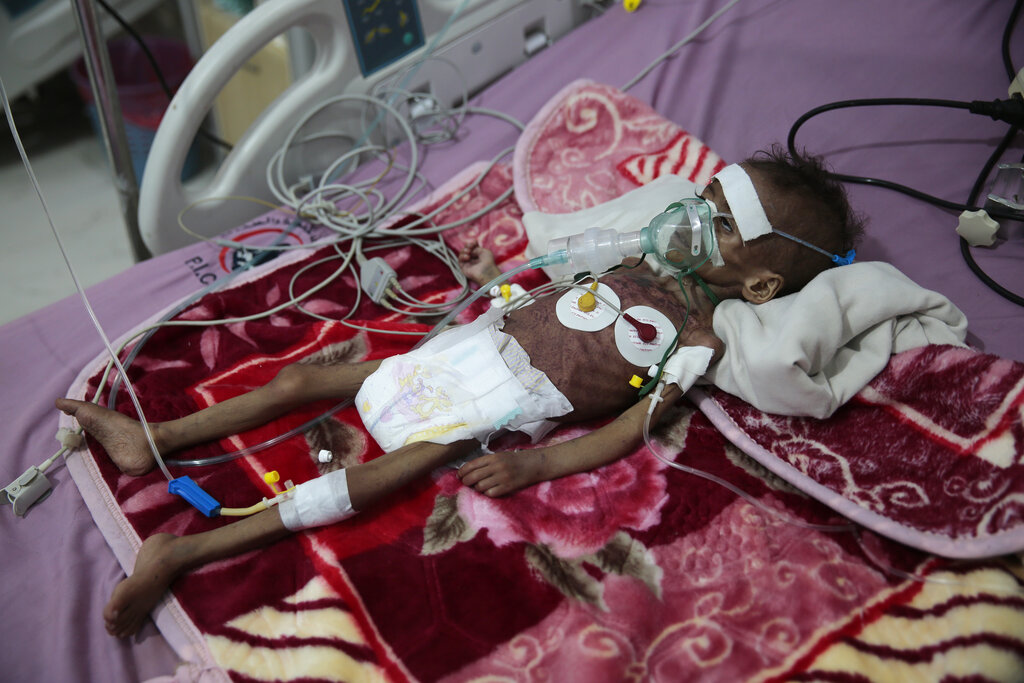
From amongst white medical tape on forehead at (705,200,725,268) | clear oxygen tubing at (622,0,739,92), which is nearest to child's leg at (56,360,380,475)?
white medical tape on forehead at (705,200,725,268)

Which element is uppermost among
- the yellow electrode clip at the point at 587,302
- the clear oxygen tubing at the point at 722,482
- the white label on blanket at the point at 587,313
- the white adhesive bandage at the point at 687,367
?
the yellow electrode clip at the point at 587,302

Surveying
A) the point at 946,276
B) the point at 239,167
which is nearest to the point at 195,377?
the point at 239,167

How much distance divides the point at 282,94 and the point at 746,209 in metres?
1.21

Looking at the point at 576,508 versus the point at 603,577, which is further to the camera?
the point at 576,508

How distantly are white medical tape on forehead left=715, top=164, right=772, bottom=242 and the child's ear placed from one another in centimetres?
9

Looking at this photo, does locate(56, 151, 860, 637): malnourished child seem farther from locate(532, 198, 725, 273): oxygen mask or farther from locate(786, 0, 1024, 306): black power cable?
locate(786, 0, 1024, 306): black power cable

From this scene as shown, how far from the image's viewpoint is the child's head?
137cm

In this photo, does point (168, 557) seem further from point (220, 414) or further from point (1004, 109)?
point (1004, 109)

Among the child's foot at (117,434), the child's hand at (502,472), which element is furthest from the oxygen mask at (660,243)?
the child's foot at (117,434)

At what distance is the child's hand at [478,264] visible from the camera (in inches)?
65.4

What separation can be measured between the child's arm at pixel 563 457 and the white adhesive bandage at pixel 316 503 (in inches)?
8.1

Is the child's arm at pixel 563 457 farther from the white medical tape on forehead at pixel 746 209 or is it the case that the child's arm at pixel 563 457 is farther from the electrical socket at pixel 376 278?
the electrical socket at pixel 376 278

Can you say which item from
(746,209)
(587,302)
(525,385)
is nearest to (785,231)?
(746,209)

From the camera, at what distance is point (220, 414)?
1344 millimetres
